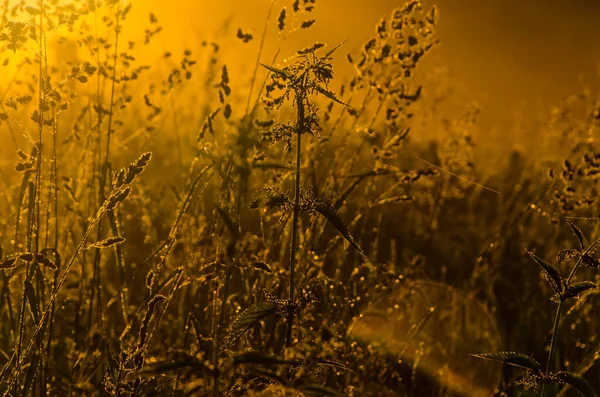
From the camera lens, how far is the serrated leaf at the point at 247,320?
158cm

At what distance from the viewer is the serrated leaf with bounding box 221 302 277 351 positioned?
5.19 feet

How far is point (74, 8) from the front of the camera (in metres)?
2.18

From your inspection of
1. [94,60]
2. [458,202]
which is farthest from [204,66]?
[458,202]

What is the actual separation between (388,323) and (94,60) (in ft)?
4.70

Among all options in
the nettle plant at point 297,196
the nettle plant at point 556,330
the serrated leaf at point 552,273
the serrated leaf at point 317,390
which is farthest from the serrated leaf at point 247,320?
the serrated leaf at point 552,273

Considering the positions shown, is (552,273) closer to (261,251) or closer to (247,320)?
(247,320)

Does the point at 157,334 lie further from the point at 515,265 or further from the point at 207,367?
the point at 515,265

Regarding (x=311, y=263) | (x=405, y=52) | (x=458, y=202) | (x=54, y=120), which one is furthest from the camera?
(x=458, y=202)

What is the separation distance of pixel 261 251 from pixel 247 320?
0.79m

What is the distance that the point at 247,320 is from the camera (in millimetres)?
1596

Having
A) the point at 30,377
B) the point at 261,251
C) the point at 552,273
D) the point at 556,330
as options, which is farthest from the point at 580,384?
the point at 30,377

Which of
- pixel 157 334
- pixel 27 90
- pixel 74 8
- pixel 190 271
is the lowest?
pixel 157 334

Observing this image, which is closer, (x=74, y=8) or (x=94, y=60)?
(x=74, y=8)

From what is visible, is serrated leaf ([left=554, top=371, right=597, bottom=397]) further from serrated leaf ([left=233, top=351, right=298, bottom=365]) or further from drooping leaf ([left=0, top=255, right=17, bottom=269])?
drooping leaf ([left=0, top=255, right=17, bottom=269])
